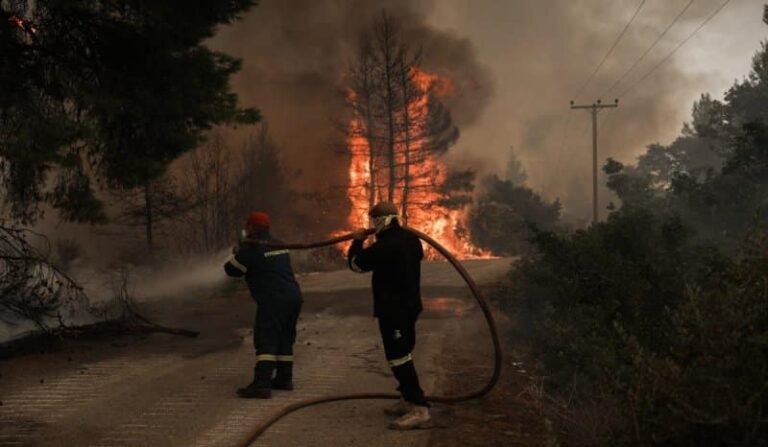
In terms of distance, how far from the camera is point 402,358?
5.60 metres

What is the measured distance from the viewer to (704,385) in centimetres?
362

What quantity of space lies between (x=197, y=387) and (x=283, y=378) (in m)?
0.90

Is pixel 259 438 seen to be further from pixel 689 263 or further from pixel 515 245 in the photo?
pixel 515 245

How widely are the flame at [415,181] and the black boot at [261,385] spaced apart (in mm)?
25329

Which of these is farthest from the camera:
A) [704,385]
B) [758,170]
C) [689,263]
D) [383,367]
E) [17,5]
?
[758,170]

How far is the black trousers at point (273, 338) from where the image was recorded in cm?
643

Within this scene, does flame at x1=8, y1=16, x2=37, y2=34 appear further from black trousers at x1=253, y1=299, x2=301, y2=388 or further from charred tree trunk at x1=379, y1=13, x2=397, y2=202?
charred tree trunk at x1=379, y1=13, x2=397, y2=202

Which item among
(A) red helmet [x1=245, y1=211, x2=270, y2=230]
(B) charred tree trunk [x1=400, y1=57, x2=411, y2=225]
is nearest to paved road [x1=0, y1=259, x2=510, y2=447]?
(A) red helmet [x1=245, y1=211, x2=270, y2=230]

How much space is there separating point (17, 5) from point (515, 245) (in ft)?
105

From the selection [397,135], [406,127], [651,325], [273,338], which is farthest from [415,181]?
[273,338]

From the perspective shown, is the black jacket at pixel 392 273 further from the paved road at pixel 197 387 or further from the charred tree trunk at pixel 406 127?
the charred tree trunk at pixel 406 127

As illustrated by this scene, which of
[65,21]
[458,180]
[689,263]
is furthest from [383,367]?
[458,180]

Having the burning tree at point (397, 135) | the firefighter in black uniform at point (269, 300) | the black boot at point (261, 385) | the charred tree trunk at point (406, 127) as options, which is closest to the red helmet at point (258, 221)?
the firefighter in black uniform at point (269, 300)

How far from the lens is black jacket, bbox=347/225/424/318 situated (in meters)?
5.64
